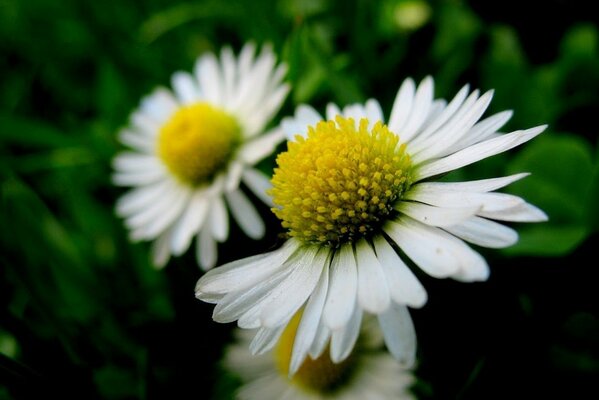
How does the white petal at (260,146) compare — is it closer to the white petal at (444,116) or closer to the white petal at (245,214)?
the white petal at (245,214)

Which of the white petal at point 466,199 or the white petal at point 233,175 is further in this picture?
the white petal at point 233,175

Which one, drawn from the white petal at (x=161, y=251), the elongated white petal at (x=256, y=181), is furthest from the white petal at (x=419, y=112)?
the white petal at (x=161, y=251)

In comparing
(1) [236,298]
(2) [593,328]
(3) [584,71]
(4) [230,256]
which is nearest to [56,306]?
(4) [230,256]

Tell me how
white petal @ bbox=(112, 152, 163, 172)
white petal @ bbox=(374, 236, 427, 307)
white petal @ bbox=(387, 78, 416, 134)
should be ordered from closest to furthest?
white petal @ bbox=(374, 236, 427, 307)
white petal @ bbox=(387, 78, 416, 134)
white petal @ bbox=(112, 152, 163, 172)

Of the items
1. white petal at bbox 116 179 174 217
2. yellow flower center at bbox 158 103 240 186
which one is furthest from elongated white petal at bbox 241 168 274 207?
white petal at bbox 116 179 174 217

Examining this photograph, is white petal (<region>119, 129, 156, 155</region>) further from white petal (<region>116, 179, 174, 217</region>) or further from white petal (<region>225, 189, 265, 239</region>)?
white petal (<region>225, 189, 265, 239</region>)
